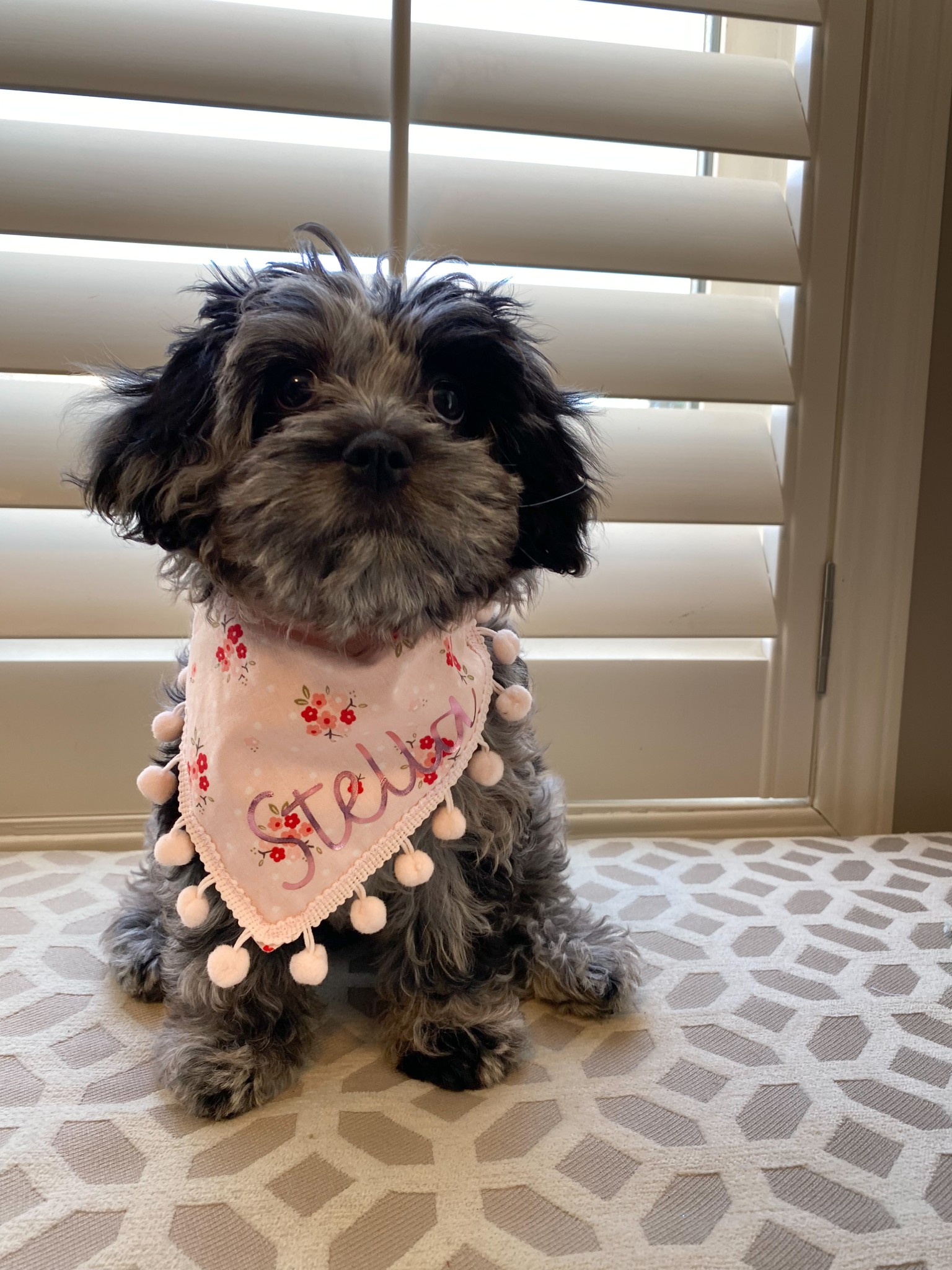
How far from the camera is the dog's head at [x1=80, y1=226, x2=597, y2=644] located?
83 cm

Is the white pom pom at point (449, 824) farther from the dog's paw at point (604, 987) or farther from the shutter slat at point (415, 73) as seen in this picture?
the shutter slat at point (415, 73)

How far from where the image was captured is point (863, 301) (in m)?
1.48

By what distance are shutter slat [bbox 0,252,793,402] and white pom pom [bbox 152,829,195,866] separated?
66 centimetres

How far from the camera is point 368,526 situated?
0.82 meters

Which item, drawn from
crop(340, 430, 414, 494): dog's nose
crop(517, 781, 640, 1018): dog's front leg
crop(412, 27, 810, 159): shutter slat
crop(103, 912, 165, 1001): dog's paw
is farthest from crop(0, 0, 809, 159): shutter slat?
crop(103, 912, 165, 1001): dog's paw

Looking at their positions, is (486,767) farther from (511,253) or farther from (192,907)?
(511,253)

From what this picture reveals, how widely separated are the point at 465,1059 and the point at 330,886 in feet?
0.73

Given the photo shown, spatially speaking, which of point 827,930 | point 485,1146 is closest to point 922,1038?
point 827,930

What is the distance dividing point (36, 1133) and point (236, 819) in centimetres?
32

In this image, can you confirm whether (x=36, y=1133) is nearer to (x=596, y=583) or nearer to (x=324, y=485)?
(x=324, y=485)

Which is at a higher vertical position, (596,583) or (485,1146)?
(596,583)

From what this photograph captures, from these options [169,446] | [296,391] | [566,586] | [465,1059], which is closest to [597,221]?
[566,586]

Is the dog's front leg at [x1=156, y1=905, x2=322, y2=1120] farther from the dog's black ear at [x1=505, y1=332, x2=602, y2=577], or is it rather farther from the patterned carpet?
the dog's black ear at [x1=505, y1=332, x2=602, y2=577]

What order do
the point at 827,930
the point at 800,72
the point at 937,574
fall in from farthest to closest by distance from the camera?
the point at 937,574, the point at 800,72, the point at 827,930
